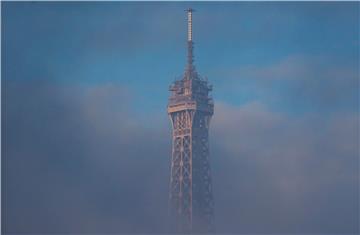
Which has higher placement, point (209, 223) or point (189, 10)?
point (189, 10)

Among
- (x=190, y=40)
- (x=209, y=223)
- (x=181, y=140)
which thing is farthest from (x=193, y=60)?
(x=209, y=223)

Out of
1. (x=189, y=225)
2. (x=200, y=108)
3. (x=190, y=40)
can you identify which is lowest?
(x=189, y=225)

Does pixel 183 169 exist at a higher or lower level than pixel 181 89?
→ lower

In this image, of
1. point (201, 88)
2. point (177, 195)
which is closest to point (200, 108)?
point (201, 88)

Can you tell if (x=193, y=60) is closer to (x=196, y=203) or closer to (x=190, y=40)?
(x=190, y=40)

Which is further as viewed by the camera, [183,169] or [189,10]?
[183,169]

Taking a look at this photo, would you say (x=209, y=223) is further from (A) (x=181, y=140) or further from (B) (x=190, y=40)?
(B) (x=190, y=40)
